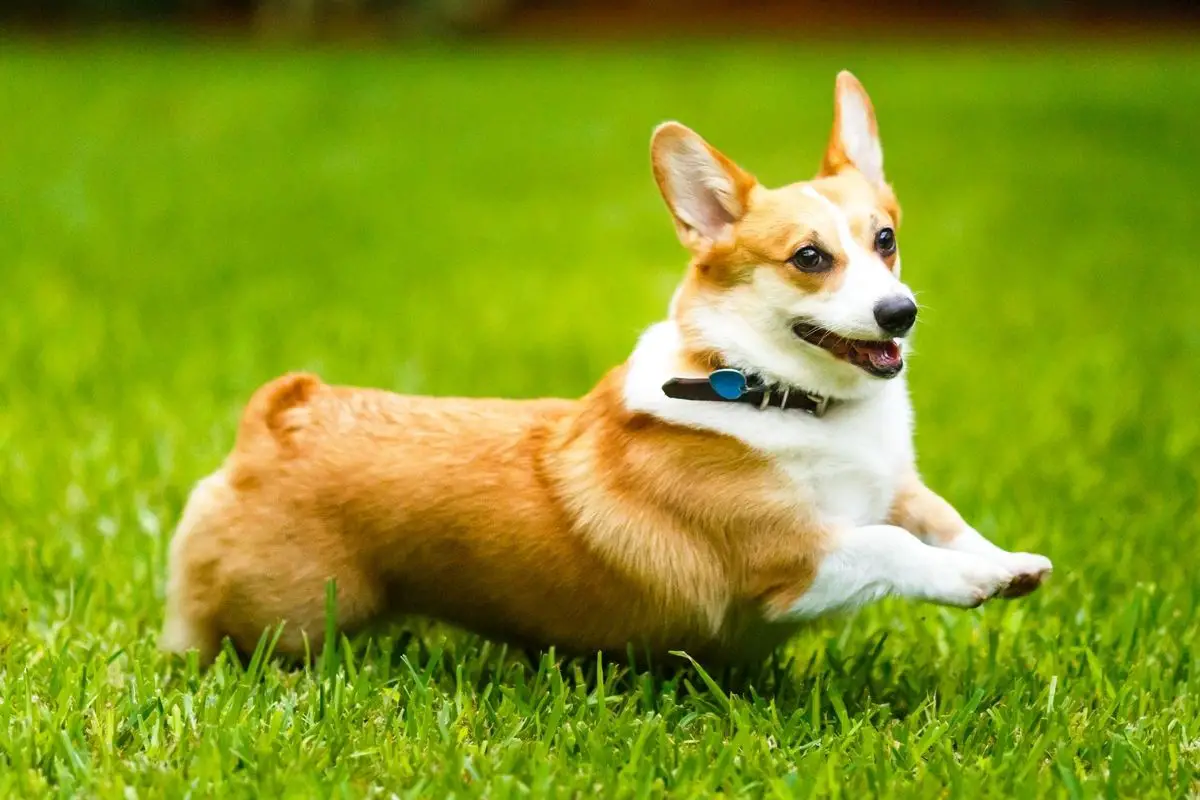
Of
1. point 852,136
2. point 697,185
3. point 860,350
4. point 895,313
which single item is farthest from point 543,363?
point 895,313

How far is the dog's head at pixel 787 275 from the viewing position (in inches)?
111

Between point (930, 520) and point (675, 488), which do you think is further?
point (930, 520)

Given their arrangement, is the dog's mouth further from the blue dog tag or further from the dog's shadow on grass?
the dog's shadow on grass

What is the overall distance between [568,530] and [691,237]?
64 cm

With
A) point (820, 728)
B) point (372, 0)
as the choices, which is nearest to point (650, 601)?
point (820, 728)

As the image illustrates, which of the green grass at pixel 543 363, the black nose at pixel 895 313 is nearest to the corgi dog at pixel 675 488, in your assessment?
the black nose at pixel 895 313

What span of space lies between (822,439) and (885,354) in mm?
202

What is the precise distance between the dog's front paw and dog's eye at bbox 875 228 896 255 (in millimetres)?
654

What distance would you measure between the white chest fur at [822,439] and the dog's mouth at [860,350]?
12 cm

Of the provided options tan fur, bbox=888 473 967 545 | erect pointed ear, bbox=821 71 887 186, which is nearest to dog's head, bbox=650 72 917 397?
erect pointed ear, bbox=821 71 887 186

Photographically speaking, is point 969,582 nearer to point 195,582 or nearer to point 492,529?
point 492,529

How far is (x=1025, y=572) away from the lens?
8.93ft

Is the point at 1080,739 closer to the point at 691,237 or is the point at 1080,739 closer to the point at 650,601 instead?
the point at 650,601

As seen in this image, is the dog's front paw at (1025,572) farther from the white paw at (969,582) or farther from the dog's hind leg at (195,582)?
the dog's hind leg at (195,582)
